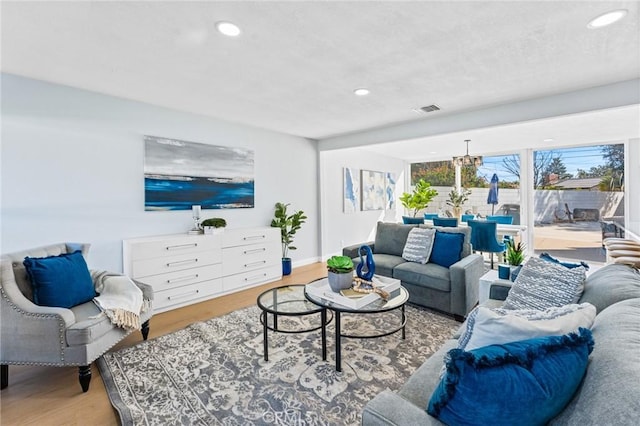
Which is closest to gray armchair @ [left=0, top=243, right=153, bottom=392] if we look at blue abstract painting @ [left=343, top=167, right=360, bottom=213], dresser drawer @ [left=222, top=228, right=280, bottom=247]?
dresser drawer @ [left=222, top=228, right=280, bottom=247]

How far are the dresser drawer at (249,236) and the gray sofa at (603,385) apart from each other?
3111 mm

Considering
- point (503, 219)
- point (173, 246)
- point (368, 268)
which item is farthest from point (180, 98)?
point (503, 219)

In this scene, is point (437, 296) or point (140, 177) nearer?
point (437, 296)

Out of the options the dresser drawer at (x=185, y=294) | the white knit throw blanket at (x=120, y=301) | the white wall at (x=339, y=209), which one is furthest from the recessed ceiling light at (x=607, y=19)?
the dresser drawer at (x=185, y=294)

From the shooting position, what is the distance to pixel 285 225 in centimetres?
496

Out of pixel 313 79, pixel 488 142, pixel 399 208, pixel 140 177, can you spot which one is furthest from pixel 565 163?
pixel 140 177

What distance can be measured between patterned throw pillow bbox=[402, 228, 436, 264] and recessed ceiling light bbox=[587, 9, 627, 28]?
230 centimetres

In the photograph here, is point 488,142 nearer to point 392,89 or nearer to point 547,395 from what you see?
point 392,89

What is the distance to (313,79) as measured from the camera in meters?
2.80

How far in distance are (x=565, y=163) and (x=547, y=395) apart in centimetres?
670

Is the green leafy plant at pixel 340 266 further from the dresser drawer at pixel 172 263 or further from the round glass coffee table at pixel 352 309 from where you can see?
the dresser drawer at pixel 172 263

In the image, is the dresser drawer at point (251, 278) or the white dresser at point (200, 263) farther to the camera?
the dresser drawer at point (251, 278)

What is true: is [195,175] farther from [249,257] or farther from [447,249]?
[447,249]

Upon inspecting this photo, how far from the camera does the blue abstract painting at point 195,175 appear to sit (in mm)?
3652
